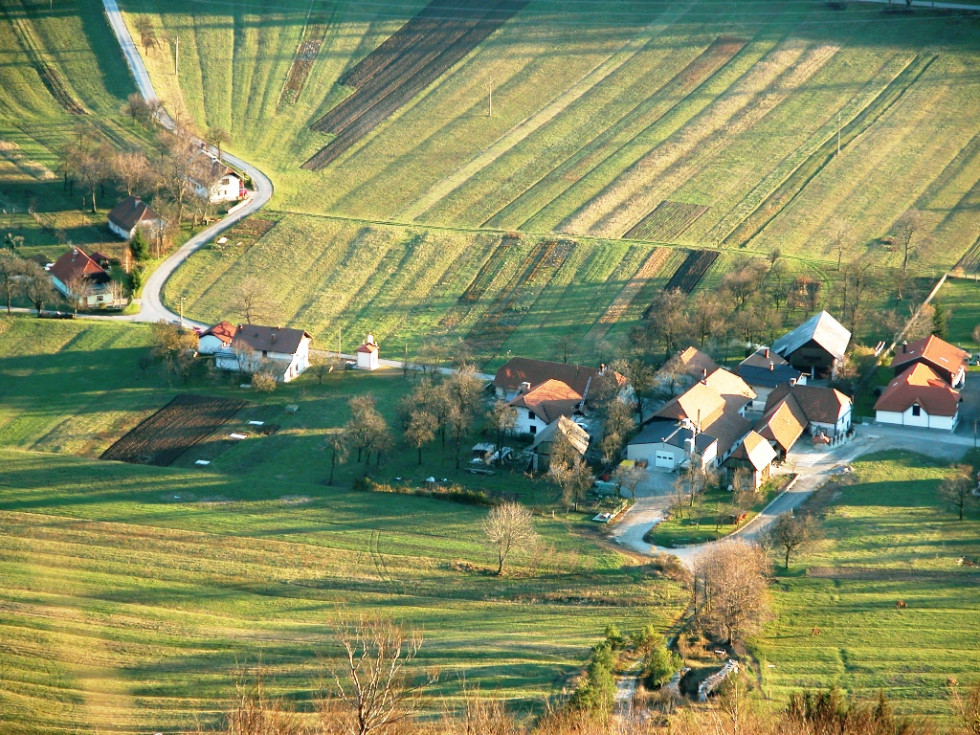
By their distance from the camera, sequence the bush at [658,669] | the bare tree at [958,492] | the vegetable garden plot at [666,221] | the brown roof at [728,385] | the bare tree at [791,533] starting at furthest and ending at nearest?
the vegetable garden plot at [666,221] → the brown roof at [728,385] → the bare tree at [958,492] → the bare tree at [791,533] → the bush at [658,669]

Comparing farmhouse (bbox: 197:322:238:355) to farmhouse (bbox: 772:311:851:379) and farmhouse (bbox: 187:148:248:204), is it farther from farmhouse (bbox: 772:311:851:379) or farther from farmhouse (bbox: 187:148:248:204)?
farmhouse (bbox: 772:311:851:379)

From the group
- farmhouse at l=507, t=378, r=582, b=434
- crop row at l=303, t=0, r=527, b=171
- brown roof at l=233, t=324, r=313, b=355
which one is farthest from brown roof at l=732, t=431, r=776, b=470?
crop row at l=303, t=0, r=527, b=171

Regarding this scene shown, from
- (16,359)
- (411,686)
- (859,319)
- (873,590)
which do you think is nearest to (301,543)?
(411,686)

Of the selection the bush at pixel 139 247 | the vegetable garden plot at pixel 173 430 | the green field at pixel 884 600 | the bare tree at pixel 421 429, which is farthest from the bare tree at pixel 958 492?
the bush at pixel 139 247

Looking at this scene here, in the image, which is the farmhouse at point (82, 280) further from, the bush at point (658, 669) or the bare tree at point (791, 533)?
the bush at point (658, 669)

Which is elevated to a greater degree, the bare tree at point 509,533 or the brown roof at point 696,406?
the brown roof at point 696,406

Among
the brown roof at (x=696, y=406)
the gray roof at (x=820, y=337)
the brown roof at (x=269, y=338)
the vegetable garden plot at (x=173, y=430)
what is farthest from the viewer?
the brown roof at (x=269, y=338)
